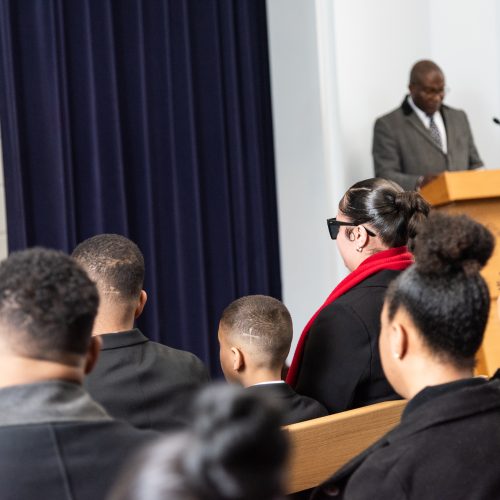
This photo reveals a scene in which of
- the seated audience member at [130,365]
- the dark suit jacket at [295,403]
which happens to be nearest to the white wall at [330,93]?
the dark suit jacket at [295,403]

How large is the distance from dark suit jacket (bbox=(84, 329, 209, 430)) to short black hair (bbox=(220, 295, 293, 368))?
1.08ft

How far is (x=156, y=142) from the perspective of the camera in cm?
472

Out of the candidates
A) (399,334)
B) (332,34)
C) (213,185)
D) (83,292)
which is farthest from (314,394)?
(332,34)

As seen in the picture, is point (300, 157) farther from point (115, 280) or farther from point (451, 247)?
point (451, 247)

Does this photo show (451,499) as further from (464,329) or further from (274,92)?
(274,92)

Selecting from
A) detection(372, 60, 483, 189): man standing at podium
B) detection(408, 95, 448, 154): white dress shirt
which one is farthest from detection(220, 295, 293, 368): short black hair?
detection(408, 95, 448, 154): white dress shirt

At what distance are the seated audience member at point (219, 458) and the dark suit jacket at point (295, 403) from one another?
1404 millimetres

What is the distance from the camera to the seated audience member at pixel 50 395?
1067mm

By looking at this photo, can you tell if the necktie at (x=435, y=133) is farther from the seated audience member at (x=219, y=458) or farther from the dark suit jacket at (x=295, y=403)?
the seated audience member at (x=219, y=458)

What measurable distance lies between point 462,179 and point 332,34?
2495 mm

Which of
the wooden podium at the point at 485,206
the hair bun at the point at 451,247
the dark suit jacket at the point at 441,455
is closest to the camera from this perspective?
the dark suit jacket at the point at 441,455

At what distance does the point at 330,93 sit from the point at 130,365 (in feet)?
11.3

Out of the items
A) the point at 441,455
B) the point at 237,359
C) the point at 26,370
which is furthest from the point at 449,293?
the point at 237,359

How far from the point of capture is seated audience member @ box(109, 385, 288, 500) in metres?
0.57
